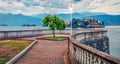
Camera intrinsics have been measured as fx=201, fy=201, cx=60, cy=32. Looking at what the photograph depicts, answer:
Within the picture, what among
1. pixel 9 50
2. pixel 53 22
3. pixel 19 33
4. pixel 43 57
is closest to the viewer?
pixel 43 57

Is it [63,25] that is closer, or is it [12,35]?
[12,35]

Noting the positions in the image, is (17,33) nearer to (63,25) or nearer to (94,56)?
(63,25)

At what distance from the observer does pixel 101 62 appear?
562 cm

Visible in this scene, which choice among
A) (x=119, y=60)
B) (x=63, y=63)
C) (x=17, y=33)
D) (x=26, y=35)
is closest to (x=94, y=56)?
(x=119, y=60)

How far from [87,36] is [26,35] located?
14282 mm

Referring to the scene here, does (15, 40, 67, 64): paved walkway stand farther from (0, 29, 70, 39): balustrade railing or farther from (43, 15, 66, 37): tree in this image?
(43, 15, 66, 37): tree

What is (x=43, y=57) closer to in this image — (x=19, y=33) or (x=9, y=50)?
(x=9, y=50)

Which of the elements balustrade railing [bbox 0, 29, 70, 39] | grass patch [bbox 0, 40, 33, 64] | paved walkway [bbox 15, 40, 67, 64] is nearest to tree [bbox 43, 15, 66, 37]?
balustrade railing [bbox 0, 29, 70, 39]

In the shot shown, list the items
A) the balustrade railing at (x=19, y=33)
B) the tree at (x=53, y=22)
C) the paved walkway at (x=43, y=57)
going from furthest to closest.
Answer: the tree at (x=53, y=22) → the balustrade railing at (x=19, y=33) → the paved walkway at (x=43, y=57)

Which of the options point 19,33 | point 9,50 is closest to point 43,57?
point 9,50

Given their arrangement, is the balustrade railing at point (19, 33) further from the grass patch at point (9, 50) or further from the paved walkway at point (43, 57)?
the paved walkway at point (43, 57)

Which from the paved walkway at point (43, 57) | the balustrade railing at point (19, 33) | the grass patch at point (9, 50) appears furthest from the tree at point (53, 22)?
the paved walkway at point (43, 57)

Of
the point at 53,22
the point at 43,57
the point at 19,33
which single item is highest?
the point at 53,22

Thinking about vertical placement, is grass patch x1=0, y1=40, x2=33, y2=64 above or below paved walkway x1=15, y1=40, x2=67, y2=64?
above
